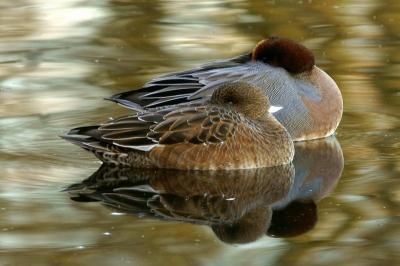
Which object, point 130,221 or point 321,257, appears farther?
point 130,221

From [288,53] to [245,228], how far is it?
3.09 m

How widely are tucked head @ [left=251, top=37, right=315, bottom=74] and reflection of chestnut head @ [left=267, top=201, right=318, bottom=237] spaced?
2427 mm

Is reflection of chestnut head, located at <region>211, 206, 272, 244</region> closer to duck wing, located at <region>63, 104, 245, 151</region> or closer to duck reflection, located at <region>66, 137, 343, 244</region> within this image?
duck reflection, located at <region>66, 137, 343, 244</region>

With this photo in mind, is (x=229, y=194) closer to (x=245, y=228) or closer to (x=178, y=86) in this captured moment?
(x=245, y=228)

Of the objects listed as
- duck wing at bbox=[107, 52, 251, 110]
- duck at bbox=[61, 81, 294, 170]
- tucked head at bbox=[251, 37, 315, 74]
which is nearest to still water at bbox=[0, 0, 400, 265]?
duck at bbox=[61, 81, 294, 170]

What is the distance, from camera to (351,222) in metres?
5.95

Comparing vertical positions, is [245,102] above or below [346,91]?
above

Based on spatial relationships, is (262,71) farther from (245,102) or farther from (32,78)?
(32,78)

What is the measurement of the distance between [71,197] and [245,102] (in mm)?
1877

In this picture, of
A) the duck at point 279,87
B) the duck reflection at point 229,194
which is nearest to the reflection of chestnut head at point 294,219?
the duck reflection at point 229,194

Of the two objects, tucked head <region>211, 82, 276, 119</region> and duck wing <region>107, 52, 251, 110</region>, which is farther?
duck wing <region>107, 52, 251, 110</region>

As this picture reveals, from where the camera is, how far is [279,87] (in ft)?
27.7

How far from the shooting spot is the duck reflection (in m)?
6.01

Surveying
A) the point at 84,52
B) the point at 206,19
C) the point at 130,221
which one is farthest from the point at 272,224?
the point at 206,19
